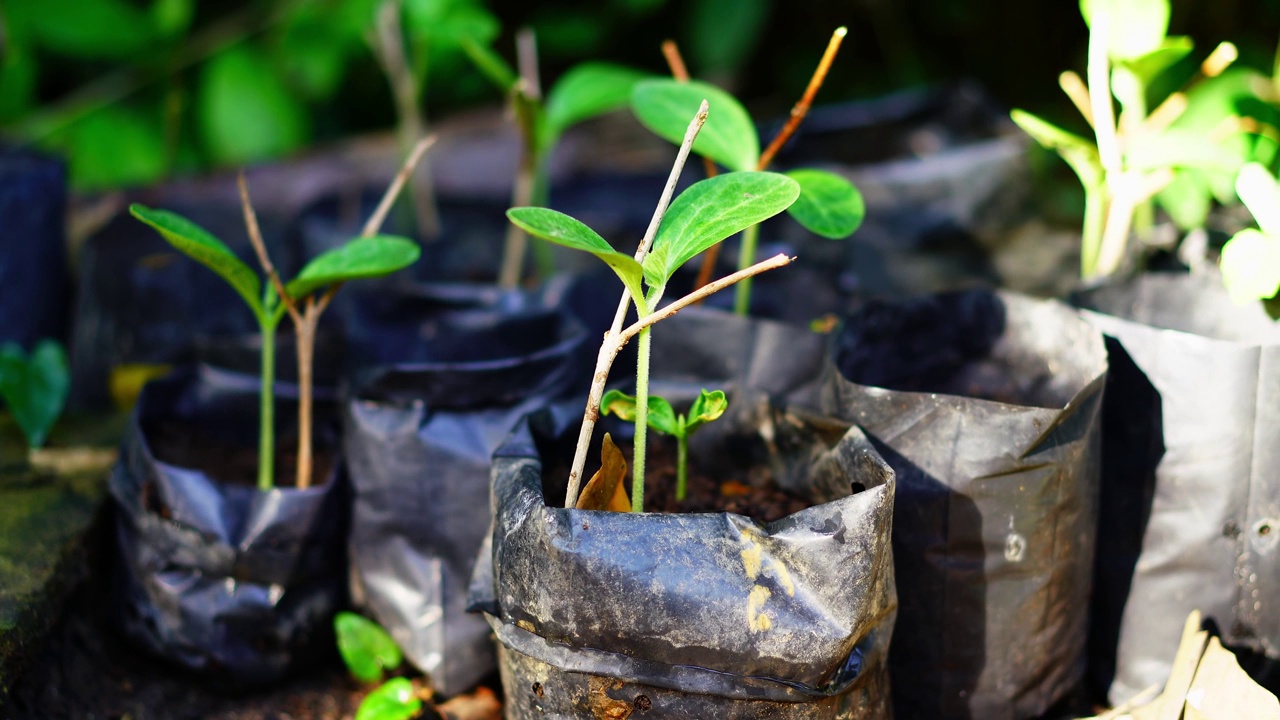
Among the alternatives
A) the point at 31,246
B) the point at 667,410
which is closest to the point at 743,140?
the point at 667,410

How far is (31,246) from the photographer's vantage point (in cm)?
163

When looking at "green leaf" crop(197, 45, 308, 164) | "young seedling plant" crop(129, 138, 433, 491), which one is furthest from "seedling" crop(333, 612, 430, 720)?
"green leaf" crop(197, 45, 308, 164)

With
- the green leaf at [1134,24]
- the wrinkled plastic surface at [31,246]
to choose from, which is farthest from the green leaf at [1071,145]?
the wrinkled plastic surface at [31,246]

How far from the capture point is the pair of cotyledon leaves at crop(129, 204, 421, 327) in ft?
2.98

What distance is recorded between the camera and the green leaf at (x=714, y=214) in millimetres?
745

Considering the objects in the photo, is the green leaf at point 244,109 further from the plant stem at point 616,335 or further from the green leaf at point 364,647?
the plant stem at point 616,335

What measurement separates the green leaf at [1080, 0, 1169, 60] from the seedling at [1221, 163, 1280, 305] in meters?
0.24

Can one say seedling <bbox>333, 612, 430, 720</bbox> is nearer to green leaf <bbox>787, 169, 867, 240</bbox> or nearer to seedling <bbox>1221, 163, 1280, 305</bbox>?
green leaf <bbox>787, 169, 867, 240</bbox>

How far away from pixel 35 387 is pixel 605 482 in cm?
90

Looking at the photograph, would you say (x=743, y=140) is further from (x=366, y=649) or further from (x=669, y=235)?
(x=366, y=649)

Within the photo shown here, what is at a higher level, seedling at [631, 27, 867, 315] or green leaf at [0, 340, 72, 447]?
seedling at [631, 27, 867, 315]

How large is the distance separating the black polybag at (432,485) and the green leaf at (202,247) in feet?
0.53

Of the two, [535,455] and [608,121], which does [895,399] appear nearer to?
Answer: [535,455]

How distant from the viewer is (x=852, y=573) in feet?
2.48
